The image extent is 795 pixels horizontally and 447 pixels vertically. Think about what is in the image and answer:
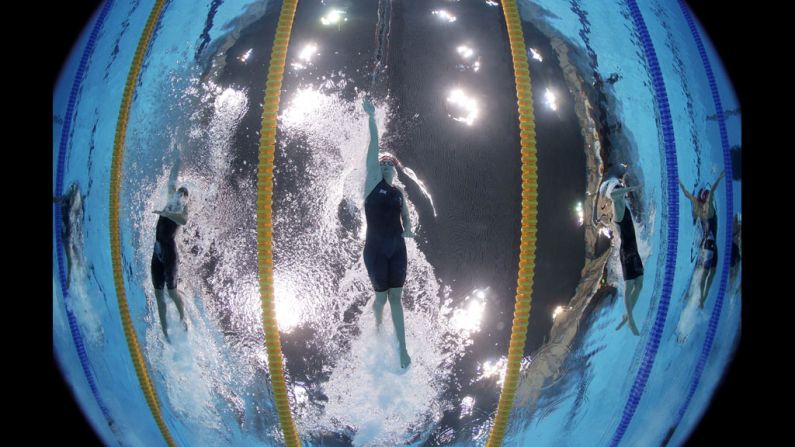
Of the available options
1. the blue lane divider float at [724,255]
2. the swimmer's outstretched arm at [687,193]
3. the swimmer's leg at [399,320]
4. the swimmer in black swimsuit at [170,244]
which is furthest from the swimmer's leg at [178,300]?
the blue lane divider float at [724,255]

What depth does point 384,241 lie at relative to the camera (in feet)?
3.93

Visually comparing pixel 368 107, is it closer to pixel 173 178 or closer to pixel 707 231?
pixel 173 178

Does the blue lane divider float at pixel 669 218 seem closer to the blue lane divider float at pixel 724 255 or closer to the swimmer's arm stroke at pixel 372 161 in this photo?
the blue lane divider float at pixel 724 255

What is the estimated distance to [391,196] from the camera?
Answer: 120cm

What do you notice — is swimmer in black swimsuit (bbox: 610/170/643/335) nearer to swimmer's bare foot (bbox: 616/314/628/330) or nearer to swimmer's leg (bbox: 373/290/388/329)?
swimmer's bare foot (bbox: 616/314/628/330)

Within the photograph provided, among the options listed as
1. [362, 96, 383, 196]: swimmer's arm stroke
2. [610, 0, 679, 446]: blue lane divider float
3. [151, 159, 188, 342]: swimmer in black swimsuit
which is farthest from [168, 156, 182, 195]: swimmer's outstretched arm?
[610, 0, 679, 446]: blue lane divider float

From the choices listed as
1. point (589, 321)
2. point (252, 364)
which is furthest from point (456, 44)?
point (252, 364)

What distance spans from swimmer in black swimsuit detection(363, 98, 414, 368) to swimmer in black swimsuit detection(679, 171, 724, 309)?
0.64m

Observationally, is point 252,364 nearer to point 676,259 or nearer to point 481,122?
point 481,122

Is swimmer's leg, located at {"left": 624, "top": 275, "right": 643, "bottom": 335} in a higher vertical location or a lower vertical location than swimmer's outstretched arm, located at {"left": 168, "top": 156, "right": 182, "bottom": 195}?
lower

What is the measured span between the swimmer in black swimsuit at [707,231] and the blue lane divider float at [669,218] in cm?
6

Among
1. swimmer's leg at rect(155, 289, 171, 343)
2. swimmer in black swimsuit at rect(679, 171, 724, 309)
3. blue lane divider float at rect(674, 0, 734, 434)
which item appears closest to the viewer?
swimmer's leg at rect(155, 289, 171, 343)

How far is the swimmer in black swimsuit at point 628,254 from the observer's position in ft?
4.16

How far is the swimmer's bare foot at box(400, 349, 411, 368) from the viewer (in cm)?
123
